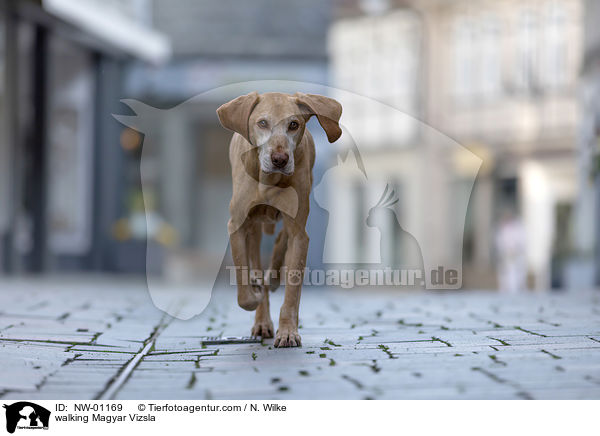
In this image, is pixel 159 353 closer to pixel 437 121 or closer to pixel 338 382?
pixel 338 382

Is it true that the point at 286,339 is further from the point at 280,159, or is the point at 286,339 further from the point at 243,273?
the point at 280,159

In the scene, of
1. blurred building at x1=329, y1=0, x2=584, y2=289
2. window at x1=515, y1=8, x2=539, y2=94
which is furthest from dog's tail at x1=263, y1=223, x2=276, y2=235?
window at x1=515, y1=8, x2=539, y2=94

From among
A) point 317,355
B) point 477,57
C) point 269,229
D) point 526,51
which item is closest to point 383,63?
point 477,57

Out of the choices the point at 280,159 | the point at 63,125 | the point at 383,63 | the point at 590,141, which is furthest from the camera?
the point at 383,63

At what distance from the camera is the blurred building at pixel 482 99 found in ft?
72.2

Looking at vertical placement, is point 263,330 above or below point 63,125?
below

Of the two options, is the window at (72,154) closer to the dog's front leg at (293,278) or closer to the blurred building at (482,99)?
the blurred building at (482,99)

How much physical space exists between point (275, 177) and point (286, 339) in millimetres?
919

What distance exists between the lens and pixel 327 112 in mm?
4961

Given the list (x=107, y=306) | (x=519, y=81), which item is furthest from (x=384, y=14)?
(x=107, y=306)

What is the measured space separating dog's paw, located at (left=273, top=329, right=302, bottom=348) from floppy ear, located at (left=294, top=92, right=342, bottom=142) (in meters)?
1.12

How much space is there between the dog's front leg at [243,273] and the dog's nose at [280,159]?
0.57 meters
